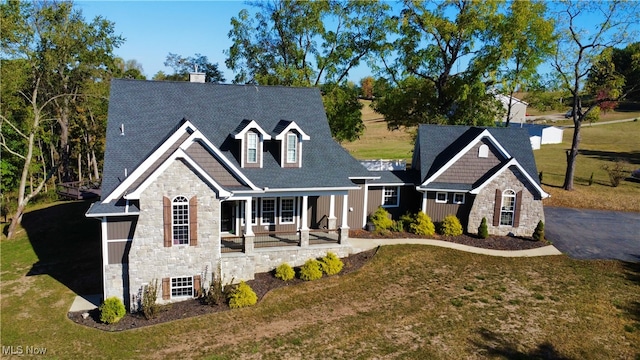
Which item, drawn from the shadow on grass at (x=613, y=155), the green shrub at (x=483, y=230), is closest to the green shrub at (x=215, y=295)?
the green shrub at (x=483, y=230)

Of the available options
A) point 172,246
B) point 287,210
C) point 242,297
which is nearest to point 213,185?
point 172,246

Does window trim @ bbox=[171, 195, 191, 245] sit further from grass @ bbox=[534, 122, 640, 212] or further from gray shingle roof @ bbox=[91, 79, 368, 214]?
grass @ bbox=[534, 122, 640, 212]

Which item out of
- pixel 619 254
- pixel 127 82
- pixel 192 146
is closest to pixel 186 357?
pixel 192 146

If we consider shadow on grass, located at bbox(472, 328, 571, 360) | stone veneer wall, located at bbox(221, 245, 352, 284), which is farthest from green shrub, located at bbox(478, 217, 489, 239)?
shadow on grass, located at bbox(472, 328, 571, 360)

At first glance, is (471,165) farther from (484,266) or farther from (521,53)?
(521,53)

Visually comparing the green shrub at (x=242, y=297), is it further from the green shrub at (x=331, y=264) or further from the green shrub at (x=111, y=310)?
the green shrub at (x=111, y=310)

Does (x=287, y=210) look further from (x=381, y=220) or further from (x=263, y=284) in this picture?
(x=381, y=220)
